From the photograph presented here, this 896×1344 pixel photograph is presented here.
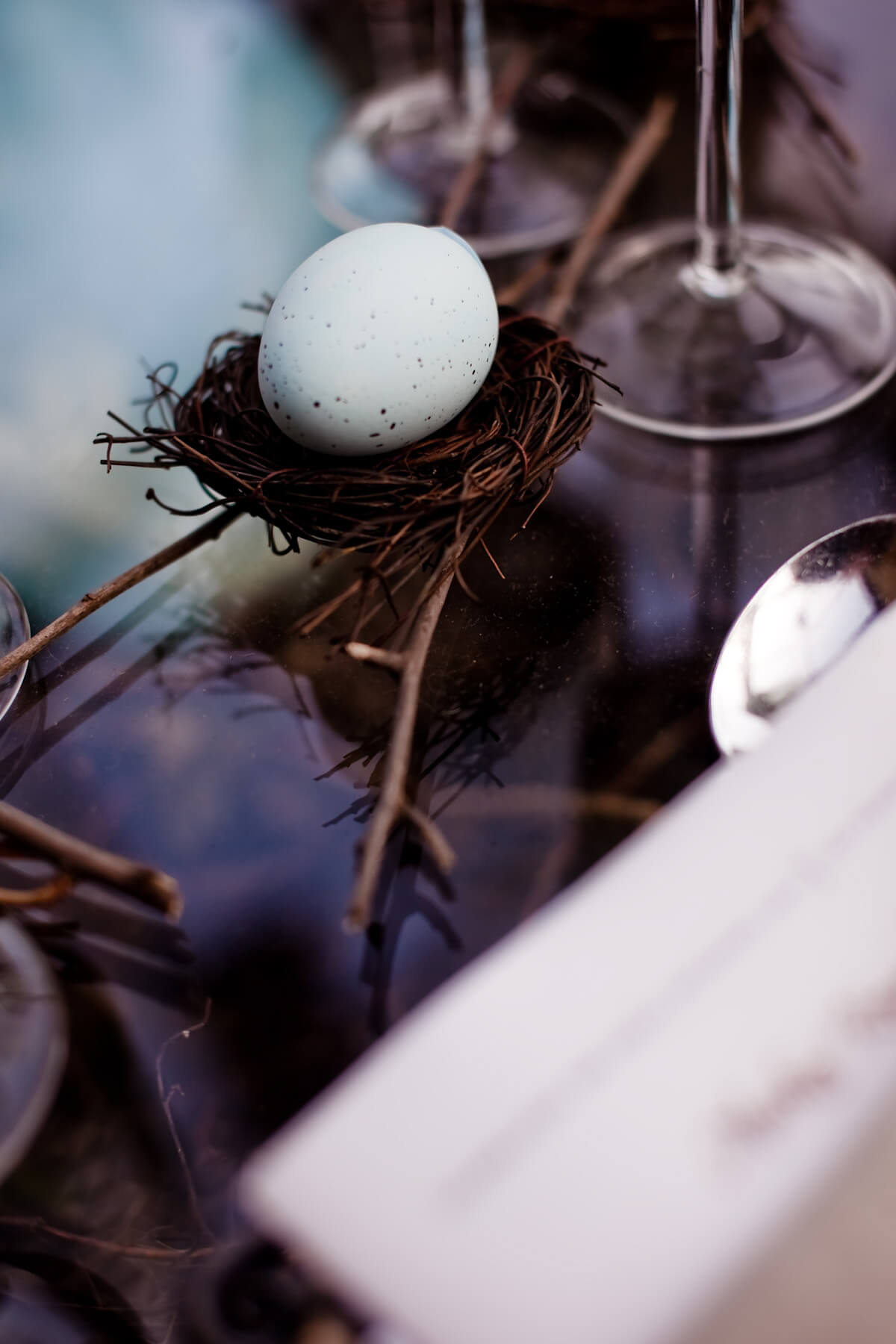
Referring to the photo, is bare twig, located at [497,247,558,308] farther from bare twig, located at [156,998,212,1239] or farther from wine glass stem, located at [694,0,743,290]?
bare twig, located at [156,998,212,1239]

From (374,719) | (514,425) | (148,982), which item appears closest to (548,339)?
(514,425)

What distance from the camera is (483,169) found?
682mm

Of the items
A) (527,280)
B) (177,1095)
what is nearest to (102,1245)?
(177,1095)

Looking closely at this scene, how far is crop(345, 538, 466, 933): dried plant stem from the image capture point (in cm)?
32

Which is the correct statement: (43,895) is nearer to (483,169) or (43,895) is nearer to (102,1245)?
(102,1245)

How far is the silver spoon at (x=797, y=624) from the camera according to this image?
373 millimetres

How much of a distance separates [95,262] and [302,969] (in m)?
0.46

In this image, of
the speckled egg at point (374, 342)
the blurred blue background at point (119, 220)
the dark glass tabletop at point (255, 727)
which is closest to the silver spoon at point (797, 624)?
the dark glass tabletop at point (255, 727)

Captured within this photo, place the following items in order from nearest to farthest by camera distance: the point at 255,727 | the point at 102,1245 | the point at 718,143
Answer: the point at 102,1245 → the point at 255,727 → the point at 718,143

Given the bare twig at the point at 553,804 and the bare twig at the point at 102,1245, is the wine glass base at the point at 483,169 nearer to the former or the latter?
the bare twig at the point at 553,804

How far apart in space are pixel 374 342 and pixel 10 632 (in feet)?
0.60

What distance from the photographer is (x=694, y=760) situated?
376 millimetres

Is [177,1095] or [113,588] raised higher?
[113,588]

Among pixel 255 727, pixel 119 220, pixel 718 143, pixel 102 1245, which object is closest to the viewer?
pixel 102 1245
